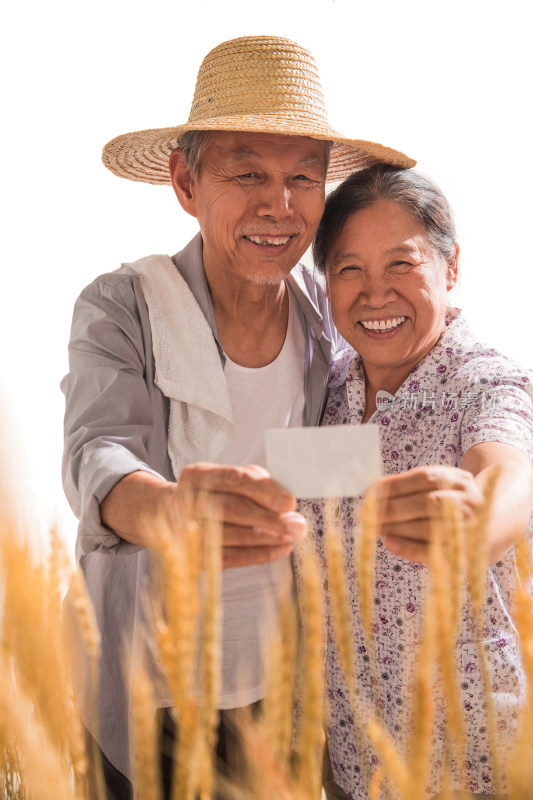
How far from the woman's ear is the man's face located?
23cm

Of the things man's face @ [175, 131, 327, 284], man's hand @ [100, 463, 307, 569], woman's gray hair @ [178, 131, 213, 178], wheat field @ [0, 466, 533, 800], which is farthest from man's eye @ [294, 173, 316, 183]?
wheat field @ [0, 466, 533, 800]

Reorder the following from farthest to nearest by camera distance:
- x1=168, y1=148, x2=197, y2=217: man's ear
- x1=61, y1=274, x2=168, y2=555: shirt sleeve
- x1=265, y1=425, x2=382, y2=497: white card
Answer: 1. x1=168, y1=148, x2=197, y2=217: man's ear
2. x1=61, y1=274, x2=168, y2=555: shirt sleeve
3. x1=265, y1=425, x2=382, y2=497: white card

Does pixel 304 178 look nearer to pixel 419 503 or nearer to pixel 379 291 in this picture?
pixel 379 291

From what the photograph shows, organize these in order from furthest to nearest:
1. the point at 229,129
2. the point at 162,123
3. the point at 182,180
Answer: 1. the point at 162,123
2. the point at 182,180
3. the point at 229,129

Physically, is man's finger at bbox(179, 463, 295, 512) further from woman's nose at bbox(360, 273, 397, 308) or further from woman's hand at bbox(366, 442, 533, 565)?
woman's nose at bbox(360, 273, 397, 308)

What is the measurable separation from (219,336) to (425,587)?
21.0 inches

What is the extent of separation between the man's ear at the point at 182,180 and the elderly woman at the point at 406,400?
0.24 metres

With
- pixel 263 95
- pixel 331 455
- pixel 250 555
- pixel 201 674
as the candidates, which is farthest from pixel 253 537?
pixel 263 95

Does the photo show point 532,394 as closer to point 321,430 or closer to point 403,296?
point 403,296

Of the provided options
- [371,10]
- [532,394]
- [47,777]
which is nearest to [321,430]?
[47,777]

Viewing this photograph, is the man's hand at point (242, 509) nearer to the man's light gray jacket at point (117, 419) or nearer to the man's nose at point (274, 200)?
the man's light gray jacket at point (117, 419)

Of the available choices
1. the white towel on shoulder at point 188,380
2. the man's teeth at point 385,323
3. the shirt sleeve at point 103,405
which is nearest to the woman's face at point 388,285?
the man's teeth at point 385,323

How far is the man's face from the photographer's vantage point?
118 centimetres

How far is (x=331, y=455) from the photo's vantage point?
23.0 inches
